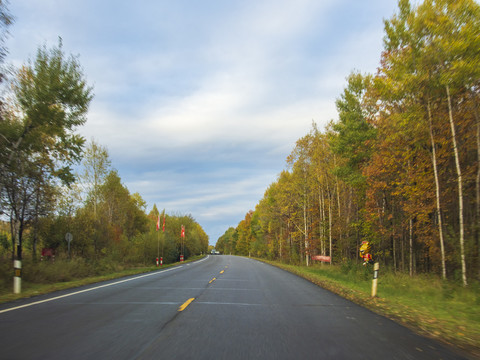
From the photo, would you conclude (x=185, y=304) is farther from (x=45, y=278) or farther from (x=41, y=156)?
(x=41, y=156)

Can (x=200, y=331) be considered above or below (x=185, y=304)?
above

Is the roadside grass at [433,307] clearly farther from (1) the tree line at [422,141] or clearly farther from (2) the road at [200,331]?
(1) the tree line at [422,141]

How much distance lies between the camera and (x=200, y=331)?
577 centimetres

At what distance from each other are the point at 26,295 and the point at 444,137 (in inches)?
738

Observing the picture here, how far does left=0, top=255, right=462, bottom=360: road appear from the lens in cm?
457

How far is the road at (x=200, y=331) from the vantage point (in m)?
4.57

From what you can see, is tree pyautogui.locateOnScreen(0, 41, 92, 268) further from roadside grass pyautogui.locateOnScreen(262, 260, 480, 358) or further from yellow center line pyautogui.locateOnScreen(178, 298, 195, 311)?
roadside grass pyautogui.locateOnScreen(262, 260, 480, 358)

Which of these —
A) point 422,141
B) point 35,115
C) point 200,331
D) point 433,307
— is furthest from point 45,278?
point 422,141

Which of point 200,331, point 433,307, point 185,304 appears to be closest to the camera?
point 200,331

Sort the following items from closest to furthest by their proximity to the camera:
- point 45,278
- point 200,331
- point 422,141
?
point 200,331 → point 45,278 → point 422,141

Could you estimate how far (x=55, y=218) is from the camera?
23.7m

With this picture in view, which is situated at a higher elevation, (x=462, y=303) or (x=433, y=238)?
(x=433, y=238)

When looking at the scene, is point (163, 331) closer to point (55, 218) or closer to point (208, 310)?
point (208, 310)

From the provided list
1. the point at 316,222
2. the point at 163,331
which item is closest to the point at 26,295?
the point at 163,331
